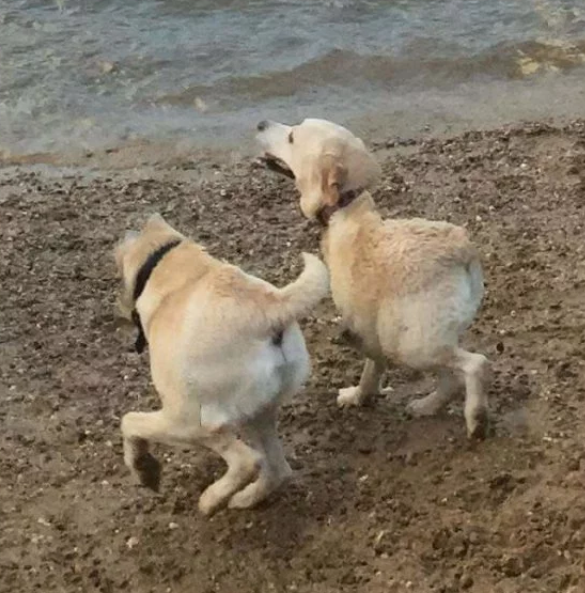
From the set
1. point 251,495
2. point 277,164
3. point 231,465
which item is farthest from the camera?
point 277,164

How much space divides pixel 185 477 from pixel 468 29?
5068mm

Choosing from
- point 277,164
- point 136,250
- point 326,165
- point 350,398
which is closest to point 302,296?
point 136,250

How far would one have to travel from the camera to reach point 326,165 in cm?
405

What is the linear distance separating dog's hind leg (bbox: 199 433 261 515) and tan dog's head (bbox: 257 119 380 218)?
2.87 ft

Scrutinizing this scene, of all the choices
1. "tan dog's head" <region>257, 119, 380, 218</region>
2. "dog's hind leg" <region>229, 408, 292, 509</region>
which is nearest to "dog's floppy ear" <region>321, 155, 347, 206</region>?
A: "tan dog's head" <region>257, 119, 380, 218</region>

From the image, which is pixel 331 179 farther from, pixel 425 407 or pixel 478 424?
pixel 478 424

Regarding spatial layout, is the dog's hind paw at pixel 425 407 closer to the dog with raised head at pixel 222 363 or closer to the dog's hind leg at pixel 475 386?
the dog's hind leg at pixel 475 386

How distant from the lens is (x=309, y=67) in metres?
7.78

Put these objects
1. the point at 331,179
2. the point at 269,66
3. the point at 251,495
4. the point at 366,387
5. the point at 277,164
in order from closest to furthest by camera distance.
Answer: the point at 251,495 < the point at 331,179 < the point at 366,387 < the point at 277,164 < the point at 269,66

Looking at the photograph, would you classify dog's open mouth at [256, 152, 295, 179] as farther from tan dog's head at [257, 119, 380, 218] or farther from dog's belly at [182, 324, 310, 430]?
dog's belly at [182, 324, 310, 430]

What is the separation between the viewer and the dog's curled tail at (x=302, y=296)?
3.45 m

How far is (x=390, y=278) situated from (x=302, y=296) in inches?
17.8

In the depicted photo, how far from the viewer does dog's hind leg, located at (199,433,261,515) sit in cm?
352

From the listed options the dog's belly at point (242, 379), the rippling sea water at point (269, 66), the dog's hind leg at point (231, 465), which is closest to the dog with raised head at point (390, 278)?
the dog's belly at point (242, 379)
